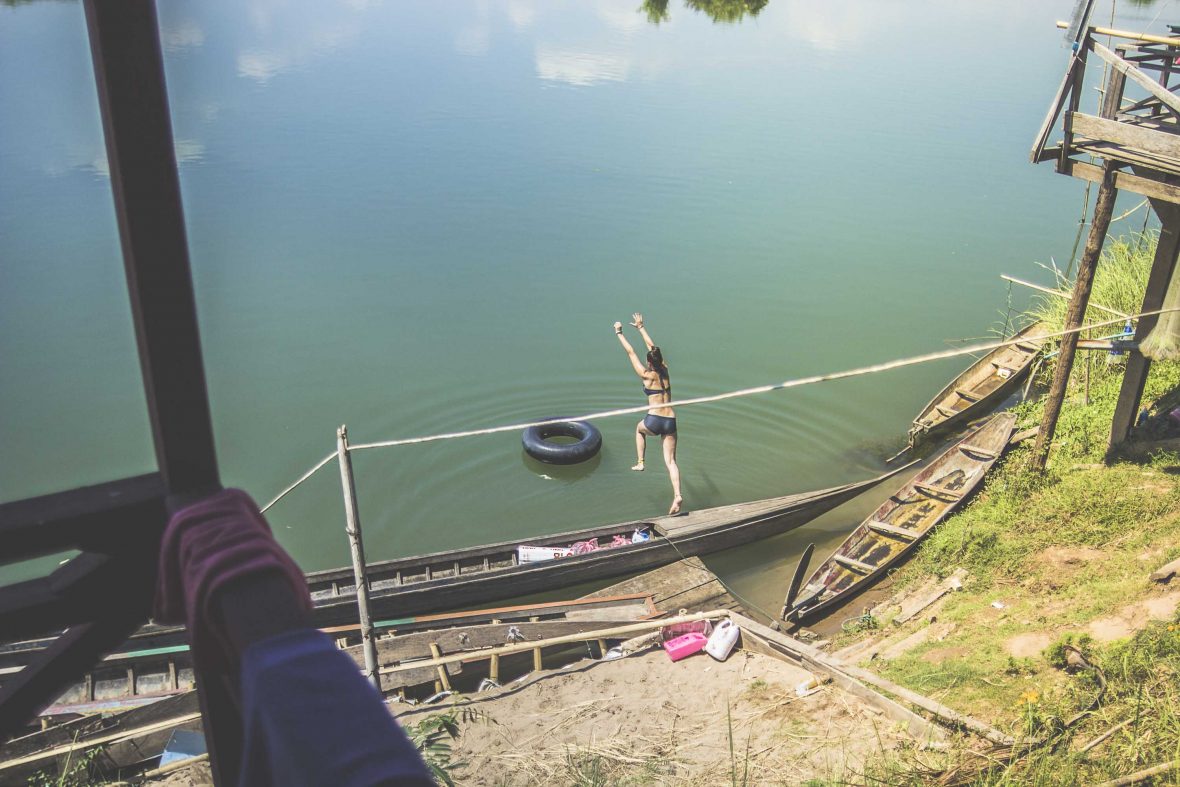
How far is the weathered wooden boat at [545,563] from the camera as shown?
7.80m

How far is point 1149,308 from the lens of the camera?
25.7ft

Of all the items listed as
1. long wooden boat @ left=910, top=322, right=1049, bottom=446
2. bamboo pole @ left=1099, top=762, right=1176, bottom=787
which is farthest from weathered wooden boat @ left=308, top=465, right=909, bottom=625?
bamboo pole @ left=1099, top=762, right=1176, bottom=787

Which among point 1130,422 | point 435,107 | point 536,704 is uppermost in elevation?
point 435,107

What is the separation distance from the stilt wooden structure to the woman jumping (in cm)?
339

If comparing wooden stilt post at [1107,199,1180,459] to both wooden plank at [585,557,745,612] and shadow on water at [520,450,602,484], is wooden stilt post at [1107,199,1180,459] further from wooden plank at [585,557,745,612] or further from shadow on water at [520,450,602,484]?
shadow on water at [520,450,602,484]

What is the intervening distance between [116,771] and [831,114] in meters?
20.0

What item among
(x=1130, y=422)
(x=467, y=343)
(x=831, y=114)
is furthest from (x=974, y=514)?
(x=831, y=114)

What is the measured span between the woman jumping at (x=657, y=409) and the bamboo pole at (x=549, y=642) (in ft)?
7.60

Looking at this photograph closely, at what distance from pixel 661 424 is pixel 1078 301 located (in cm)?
385

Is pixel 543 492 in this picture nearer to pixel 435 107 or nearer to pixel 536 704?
pixel 536 704

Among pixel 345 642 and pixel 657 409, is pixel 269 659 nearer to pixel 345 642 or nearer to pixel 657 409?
pixel 345 642

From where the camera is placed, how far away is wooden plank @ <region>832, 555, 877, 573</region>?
Answer: 8.19m

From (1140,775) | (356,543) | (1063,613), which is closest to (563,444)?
(356,543)

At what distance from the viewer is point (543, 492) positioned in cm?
1009
